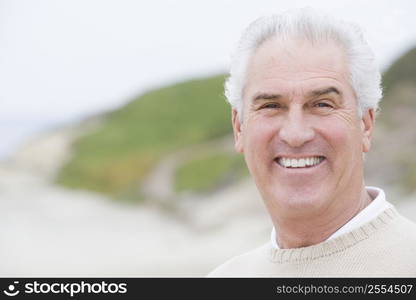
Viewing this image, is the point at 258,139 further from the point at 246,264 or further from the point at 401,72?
the point at 401,72

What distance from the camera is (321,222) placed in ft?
5.47

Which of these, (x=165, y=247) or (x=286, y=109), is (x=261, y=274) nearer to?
(x=286, y=109)

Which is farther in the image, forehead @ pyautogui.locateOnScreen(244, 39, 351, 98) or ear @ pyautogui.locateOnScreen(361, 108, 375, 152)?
ear @ pyautogui.locateOnScreen(361, 108, 375, 152)

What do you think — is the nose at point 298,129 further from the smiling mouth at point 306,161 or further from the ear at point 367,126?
the ear at point 367,126

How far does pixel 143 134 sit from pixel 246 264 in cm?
819

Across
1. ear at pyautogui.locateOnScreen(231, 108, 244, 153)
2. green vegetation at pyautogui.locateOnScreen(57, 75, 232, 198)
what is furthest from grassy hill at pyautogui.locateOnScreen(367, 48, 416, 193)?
ear at pyautogui.locateOnScreen(231, 108, 244, 153)

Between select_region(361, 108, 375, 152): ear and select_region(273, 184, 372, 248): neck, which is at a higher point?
select_region(361, 108, 375, 152): ear

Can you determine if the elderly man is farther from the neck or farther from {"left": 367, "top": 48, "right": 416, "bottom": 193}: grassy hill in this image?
{"left": 367, "top": 48, "right": 416, "bottom": 193}: grassy hill

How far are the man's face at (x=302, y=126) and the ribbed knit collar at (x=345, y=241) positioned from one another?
90mm

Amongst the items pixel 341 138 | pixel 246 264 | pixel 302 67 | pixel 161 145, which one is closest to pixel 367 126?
pixel 341 138

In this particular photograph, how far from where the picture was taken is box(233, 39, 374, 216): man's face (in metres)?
1.57

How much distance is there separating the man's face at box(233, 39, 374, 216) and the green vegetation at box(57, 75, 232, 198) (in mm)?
7838

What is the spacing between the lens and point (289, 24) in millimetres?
1584

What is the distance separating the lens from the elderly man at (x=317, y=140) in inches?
61.7
